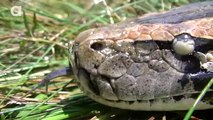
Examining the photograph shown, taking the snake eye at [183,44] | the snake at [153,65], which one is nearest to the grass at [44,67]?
the snake at [153,65]

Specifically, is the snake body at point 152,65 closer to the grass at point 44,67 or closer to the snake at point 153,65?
the snake at point 153,65

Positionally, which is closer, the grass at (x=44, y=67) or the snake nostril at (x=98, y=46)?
the snake nostril at (x=98, y=46)

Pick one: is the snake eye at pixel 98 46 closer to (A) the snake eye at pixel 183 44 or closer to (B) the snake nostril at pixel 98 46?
(B) the snake nostril at pixel 98 46

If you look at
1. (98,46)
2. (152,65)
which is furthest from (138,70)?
(98,46)

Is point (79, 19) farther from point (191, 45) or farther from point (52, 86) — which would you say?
point (191, 45)

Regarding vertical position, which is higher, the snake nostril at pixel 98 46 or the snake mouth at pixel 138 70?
the snake nostril at pixel 98 46

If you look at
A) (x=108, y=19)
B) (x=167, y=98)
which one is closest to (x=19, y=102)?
(x=167, y=98)

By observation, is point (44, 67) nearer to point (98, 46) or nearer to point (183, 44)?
point (98, 46)
